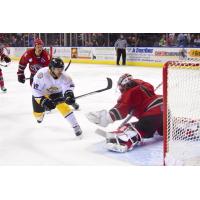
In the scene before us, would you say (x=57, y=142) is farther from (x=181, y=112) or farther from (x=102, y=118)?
(x=181, y=112)

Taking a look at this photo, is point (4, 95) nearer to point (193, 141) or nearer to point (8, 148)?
point (8, 148)

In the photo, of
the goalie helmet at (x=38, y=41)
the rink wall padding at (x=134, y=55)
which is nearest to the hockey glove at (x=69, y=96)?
the goalie helmet at (x=38, y=41)

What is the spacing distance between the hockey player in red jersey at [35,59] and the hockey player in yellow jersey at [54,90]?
0.27m

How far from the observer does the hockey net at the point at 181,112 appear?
185 cm

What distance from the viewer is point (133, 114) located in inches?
87.3

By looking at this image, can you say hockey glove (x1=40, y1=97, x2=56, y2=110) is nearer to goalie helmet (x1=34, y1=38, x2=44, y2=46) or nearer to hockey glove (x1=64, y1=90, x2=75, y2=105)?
hockey glove (x1=64, y1=90, x2=75, y2=105)

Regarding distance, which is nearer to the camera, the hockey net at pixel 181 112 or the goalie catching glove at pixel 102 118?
the hockey net at pixel 181 112

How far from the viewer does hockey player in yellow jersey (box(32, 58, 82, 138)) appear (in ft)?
7.29

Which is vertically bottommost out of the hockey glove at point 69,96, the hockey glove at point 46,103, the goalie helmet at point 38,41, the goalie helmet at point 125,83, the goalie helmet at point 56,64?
the hockey glove at point 46,103

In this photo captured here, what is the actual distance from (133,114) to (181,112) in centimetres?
31

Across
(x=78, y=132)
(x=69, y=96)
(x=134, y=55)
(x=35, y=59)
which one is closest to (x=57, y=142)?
(x=78, y=132)

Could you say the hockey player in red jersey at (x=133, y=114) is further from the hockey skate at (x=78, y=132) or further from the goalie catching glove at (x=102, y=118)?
the hockey skate at (x=78, y=132)
